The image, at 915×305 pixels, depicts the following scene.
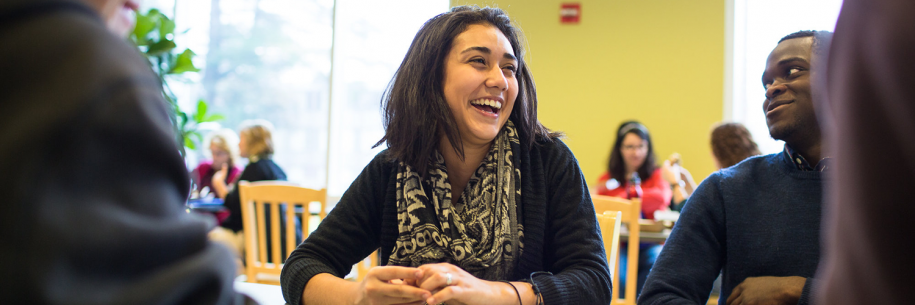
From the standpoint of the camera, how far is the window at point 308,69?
16.6ft

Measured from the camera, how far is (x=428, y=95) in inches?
47.6

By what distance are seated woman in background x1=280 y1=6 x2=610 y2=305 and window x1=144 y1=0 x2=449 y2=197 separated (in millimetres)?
3796

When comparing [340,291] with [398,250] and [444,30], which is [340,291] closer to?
[398,250]

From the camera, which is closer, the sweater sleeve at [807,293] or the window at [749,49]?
the sweater sleeve at [807,293]

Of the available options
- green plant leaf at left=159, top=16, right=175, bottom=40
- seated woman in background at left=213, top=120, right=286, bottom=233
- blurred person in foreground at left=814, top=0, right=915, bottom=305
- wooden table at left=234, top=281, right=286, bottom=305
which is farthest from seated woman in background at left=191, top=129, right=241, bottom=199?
blurred person in foreground at left=814, top=0, right=915, bottom=305

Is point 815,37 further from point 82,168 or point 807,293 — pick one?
point 82,168

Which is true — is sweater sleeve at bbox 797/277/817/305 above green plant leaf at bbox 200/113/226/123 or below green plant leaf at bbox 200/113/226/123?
below

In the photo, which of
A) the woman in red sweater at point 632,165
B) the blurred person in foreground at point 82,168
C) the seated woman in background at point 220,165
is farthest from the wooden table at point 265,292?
the seated woman in background at point 220,165

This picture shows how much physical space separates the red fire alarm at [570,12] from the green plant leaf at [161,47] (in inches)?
124

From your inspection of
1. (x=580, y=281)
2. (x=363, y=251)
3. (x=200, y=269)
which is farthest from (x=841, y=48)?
(x=363, y=251)

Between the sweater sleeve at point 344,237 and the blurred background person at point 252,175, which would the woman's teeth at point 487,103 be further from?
the blurred background person at point 252,175

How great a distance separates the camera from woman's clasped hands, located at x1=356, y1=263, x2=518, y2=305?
879 mm

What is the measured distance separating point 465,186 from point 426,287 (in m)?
0.40

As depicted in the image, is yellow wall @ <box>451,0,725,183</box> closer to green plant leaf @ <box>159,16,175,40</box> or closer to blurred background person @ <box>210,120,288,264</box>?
blurred background person @ <box>210,120,288,264</box>
